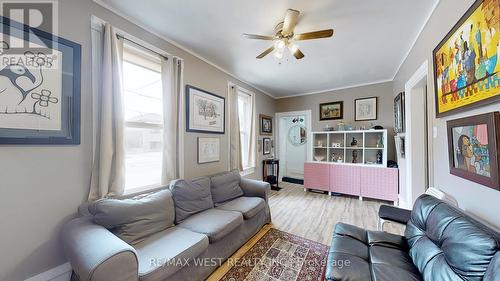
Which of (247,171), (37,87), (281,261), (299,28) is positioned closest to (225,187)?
(281,261)

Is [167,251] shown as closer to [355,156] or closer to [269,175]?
[269,175]

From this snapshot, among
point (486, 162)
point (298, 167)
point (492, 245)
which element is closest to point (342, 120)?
point (298, 167)

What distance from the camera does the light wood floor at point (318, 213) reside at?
261cm

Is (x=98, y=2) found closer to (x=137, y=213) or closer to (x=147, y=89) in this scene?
(x=147, y=89)

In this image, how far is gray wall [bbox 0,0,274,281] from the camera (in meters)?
1.28

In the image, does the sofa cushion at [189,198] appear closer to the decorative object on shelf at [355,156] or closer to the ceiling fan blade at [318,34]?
the ceiling fan blade at [318,34]

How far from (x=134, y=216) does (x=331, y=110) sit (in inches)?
179

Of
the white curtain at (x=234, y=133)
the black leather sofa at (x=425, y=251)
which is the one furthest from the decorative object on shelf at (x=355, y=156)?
the black leather sofa at (x=425, y=251)

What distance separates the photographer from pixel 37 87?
139 cm

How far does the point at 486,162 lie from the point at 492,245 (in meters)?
0.54

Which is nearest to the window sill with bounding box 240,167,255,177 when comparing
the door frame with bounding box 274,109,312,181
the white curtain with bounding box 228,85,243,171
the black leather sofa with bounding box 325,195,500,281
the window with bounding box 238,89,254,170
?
the window with bounding box 238,89,254,170

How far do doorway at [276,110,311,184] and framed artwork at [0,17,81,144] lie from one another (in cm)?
456

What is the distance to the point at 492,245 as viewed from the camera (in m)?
0.82

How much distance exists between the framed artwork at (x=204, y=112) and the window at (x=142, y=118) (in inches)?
16.6
